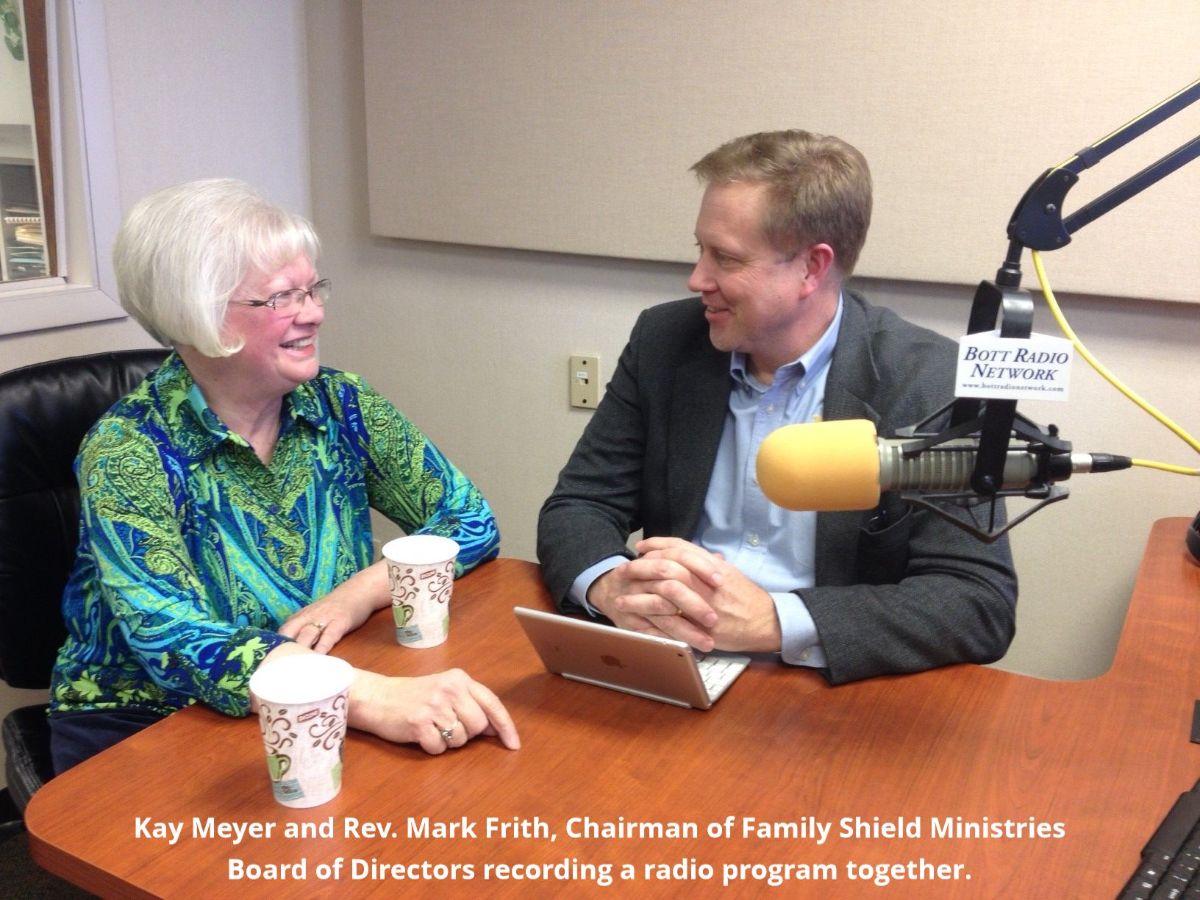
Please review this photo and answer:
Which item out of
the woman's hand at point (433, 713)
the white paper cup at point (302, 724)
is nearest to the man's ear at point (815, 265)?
the woman's hand at point (433, 713)

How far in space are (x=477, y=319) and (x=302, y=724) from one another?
182 centimetres

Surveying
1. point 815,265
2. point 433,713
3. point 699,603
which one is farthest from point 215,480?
point 815,265

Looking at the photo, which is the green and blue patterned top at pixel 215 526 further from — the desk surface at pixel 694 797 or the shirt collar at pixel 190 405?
the desk surface at pixel 694 797

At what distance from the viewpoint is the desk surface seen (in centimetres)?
91

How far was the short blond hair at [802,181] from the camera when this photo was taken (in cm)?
154

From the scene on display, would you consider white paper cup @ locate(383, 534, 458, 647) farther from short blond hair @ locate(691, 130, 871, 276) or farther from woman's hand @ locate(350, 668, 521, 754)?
short blond hair @ locate(691, 130, 871, 276)

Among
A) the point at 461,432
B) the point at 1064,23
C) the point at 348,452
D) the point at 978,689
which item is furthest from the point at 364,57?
the point at 978,689

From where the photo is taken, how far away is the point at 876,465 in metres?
0.86

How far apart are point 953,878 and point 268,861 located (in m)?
0.58

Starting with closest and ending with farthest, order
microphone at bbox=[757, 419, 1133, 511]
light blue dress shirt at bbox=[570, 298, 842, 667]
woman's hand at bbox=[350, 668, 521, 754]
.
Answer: microphone at bbox=[757, 419, 1133, 511]
woman's hand at bbox=[350, 668, 521, 754]
light blue dress shirt at bbox=[570, 298, 842, 667]

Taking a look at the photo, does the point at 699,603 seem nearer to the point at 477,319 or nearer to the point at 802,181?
the point at 802,181

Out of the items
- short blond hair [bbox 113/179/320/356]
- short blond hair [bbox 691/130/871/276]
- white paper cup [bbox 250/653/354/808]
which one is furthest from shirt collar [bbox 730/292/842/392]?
white paper cup [bbox 250/653/354/808]

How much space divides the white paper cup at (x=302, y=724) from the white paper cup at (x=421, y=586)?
0.87ft

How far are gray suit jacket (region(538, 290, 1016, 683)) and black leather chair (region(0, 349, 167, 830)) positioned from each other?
27.4 inches
